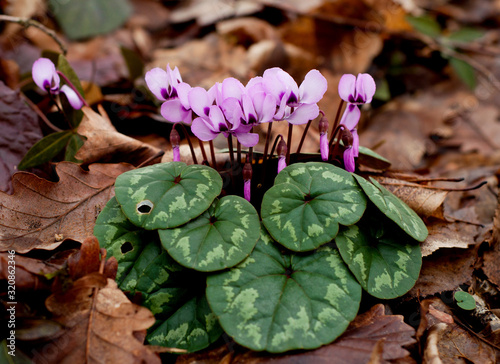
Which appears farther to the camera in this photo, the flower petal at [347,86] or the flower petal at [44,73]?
the flower petal at [44,73]

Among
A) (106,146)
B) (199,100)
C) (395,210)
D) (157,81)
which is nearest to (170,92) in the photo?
(157,81)

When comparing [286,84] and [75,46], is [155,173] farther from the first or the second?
[75,46]

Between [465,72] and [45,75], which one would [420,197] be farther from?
[465,72]

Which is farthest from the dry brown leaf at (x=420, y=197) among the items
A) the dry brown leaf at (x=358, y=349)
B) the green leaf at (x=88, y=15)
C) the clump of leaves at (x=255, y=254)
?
the green leaf at (x=88, y=15)

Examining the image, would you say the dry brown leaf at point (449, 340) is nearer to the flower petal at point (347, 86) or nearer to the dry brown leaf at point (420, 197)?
the dry brown leaf at point (420, 197)

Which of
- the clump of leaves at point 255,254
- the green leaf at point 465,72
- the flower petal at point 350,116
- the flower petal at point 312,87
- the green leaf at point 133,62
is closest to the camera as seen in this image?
the clump of leaves at point 255,254

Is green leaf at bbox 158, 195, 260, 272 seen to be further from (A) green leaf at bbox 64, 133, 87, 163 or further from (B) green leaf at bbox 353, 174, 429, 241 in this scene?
(A) green leaf at bbox 64, 133, 87, 163

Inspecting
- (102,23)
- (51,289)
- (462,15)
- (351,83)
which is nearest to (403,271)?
(351,83)
